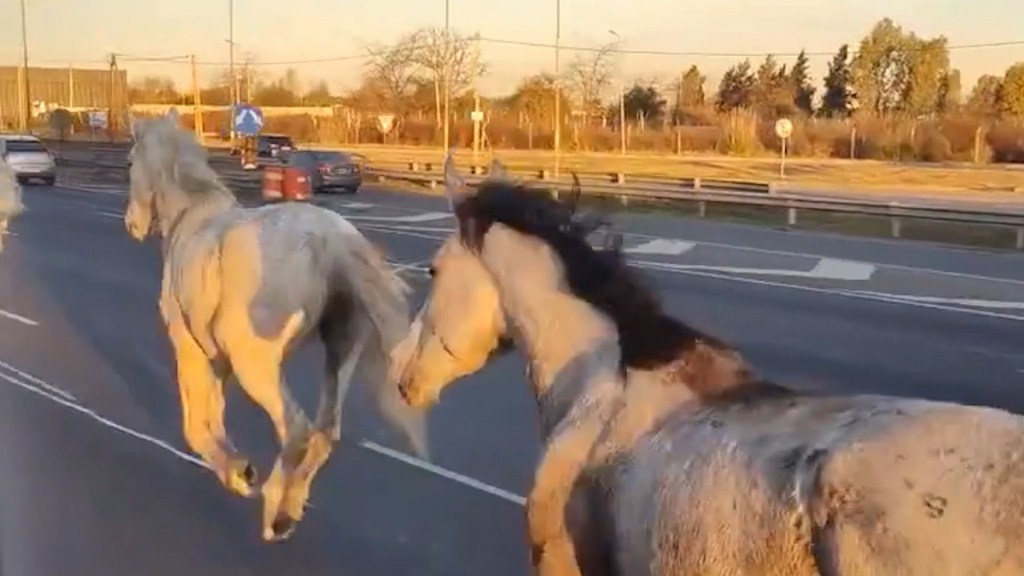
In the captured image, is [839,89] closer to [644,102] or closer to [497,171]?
[644,102]

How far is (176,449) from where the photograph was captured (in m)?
4.72

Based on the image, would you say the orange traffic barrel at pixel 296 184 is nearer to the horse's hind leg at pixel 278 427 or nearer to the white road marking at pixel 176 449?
the white road marking at pixel 176 449

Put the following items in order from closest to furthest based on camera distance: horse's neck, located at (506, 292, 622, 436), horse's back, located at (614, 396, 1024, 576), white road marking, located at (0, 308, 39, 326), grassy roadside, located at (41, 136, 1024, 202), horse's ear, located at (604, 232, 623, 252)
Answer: horse's back, located at (614, 396, 1024, 576), horse's neck, located at (506, 292, 622, 436), horse's ear, located at (604, 232, 623, 252), grassy roadside, located at (41, 136, 1024, 202), white road marking, located at (0, 308, 39, 326)

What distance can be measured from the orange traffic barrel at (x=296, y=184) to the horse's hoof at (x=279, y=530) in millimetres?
1895

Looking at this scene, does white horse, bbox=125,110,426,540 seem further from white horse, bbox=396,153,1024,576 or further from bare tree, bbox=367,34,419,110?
white horse, bbox=396,153,1024,576

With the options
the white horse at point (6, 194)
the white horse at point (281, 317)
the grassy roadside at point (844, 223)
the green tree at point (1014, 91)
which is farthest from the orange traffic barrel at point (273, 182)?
the green tree at point (1014, 91)

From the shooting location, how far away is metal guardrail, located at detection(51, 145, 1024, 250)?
13.5 ft

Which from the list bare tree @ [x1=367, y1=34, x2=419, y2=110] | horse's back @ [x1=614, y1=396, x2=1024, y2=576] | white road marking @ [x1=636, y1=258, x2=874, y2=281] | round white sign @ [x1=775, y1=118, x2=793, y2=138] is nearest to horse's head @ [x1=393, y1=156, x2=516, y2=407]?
horse's back @ [x1=614, y1=396, x2=1024, y2=576]

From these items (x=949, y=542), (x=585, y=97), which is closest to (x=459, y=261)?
(x=949, y=542)

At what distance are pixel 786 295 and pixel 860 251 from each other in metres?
0.77

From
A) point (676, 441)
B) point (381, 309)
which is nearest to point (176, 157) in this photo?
point (381, 309)

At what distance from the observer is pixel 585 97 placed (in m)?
3.89

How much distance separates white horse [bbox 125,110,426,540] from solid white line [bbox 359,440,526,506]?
94 millimetres

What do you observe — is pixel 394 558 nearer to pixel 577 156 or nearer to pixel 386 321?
pixel 386 321
